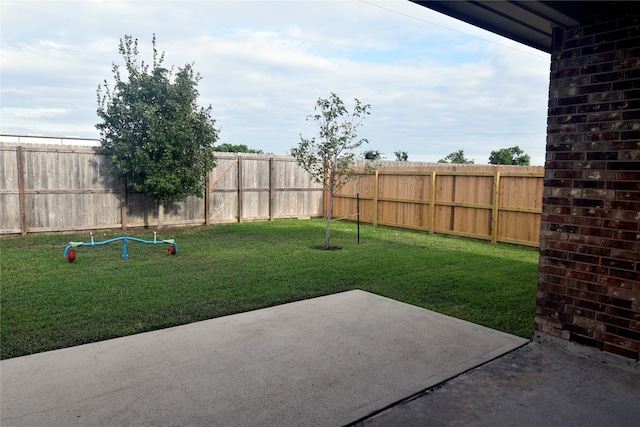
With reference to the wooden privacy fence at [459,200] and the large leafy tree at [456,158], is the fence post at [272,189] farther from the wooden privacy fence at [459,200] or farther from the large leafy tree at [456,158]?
the large leafy tree at [456,158]

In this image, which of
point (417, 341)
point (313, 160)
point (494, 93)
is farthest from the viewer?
point (494, 93)

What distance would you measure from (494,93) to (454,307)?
498 inches

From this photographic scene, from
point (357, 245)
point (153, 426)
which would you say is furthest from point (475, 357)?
point (357, 245)

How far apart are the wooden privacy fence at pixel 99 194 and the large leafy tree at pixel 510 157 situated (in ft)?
36.6

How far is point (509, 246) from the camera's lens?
9969 mm

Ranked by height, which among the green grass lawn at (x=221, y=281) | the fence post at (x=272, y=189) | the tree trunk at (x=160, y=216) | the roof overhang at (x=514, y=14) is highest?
the roof overhang at (x=514, y=14)

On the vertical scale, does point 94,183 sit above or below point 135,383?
above

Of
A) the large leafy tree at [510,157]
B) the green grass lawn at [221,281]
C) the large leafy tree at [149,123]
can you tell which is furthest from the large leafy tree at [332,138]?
the large leafy tree at [510,157]

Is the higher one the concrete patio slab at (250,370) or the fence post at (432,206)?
the fence post at (432,206)

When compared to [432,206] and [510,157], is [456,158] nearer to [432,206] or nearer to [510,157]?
[510,157]

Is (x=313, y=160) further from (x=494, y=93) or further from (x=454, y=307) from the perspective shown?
(x=494, y=93)

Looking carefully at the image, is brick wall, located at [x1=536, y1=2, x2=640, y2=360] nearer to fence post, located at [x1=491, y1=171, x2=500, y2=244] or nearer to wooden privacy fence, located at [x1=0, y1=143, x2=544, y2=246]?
wooden privacy fence, located at [x1=0, y1=143, x2=544, y2=246]

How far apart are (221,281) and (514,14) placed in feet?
15.2

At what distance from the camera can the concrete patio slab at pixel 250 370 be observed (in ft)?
8.41
